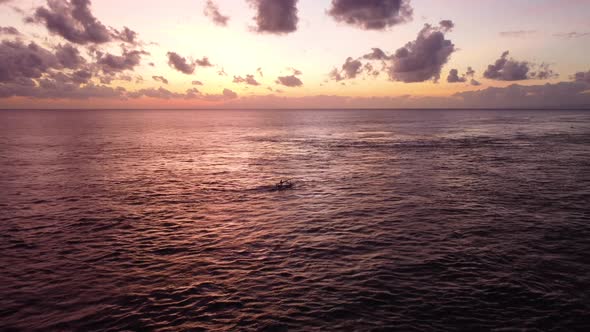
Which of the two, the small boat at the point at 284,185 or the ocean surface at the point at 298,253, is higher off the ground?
the small boat at the point at 284,185

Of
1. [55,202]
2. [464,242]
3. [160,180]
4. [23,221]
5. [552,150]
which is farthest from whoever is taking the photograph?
[552,150]

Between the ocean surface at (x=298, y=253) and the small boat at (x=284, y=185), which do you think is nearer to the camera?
the ocean surface at (x=298, y=253)

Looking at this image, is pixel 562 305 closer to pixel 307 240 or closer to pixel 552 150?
pixel 307 240

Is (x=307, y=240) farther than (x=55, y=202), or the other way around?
(x=55, y=202)

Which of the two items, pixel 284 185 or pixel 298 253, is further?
pixel 284 185

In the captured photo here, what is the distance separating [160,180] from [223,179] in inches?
317

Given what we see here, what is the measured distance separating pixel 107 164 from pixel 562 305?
203ft

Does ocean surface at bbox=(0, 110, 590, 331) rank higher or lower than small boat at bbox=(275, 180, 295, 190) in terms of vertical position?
lower

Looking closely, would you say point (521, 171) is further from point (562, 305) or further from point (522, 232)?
point (562, 305)

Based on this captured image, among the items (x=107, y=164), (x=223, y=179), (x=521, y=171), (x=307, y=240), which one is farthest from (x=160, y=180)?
(x=521, y=171)

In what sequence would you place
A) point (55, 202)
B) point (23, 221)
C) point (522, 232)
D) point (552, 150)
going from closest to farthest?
point (522, 232) < point (23, 221) < point (55, 202) < point (552, 150)

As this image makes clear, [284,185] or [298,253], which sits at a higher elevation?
[284,185]

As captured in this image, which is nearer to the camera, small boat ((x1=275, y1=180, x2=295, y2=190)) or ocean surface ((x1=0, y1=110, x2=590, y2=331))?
ocean surface ((x1=0, y1=110, x2=590, y2=331))

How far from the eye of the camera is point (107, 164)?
62.0 m
